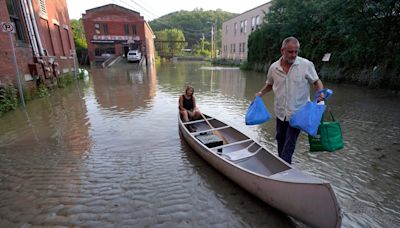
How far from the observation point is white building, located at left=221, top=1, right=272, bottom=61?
3193cm

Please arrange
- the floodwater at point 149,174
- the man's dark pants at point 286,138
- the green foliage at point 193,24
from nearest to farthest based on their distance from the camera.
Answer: the floodwater at point 149,174
the man's dark pants at point 286,138
the green foliage at point 193,24

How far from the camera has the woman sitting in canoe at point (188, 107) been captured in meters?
5.92

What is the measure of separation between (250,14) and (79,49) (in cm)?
2710

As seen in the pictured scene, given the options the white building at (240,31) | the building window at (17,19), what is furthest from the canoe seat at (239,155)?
the white building at (240,31)

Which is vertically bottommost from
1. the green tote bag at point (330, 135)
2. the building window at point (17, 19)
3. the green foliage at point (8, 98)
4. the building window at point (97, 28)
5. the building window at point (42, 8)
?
the green foliage at point (8, 98)

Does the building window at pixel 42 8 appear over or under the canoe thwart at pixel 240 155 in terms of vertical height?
over

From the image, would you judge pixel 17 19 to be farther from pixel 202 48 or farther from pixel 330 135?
pixel 202 48

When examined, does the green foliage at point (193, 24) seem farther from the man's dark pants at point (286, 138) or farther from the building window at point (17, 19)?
the man's dark pants at point (286, 138)

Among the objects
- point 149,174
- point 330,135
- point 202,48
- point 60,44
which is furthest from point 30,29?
point 202,48

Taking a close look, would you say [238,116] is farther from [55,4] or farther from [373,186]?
[55,4]

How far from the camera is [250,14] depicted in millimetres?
33438

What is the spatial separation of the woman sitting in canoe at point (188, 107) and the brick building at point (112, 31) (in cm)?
3299

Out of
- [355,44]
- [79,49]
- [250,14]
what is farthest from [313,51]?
[79,49]

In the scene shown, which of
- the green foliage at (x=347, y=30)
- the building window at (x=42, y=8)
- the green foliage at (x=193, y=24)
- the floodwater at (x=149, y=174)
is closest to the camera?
the floodwater at (x=149, y=174)
